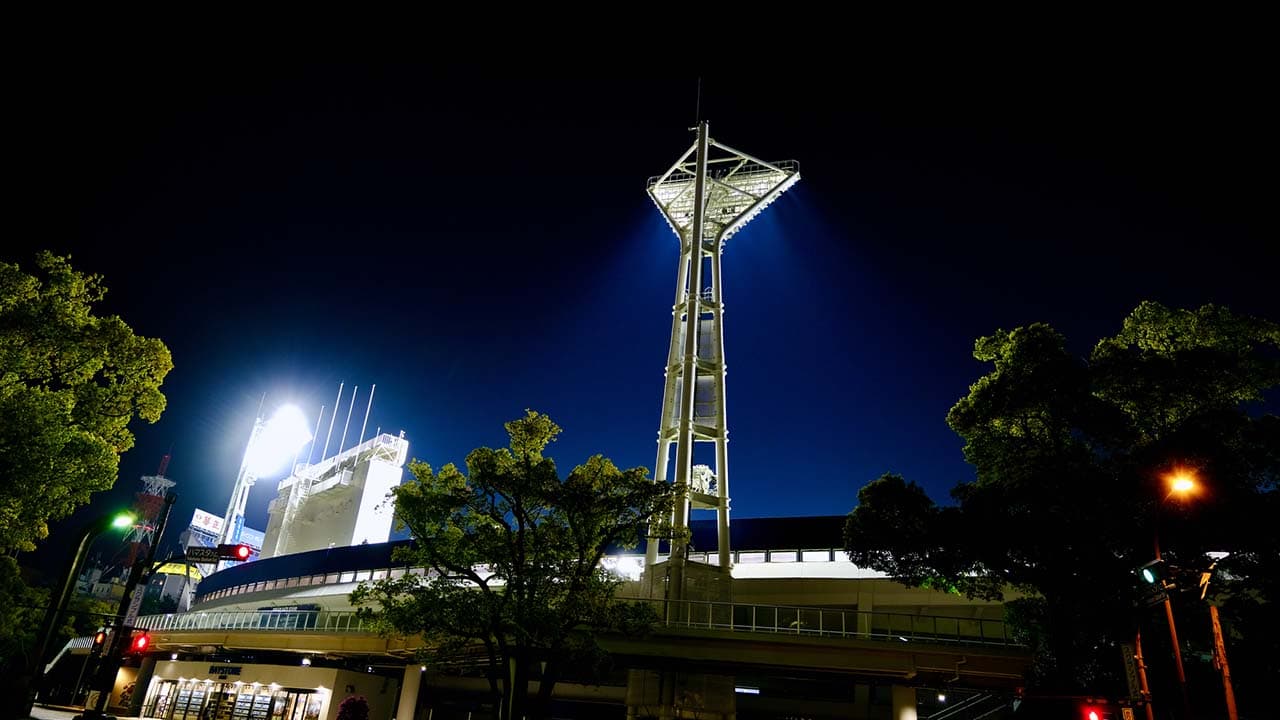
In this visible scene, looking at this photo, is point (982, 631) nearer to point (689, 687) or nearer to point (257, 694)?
point (689, 687)

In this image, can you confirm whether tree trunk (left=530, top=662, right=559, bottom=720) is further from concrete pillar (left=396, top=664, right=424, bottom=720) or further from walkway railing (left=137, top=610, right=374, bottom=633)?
concrete pillar (left=396, top=664, right=424, bottom=720)

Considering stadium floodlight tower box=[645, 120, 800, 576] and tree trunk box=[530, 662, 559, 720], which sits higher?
stadium floodlight tower box=[645, 120, 800, 576]

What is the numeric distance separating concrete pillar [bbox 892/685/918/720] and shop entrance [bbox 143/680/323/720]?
87.6ft

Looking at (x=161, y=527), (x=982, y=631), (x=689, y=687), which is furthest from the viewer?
(x=689, y=687)

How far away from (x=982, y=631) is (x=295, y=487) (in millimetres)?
74432

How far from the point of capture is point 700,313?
42.2 metres

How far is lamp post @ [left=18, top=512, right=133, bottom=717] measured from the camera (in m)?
14.0

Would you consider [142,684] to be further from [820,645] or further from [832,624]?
[820,645]

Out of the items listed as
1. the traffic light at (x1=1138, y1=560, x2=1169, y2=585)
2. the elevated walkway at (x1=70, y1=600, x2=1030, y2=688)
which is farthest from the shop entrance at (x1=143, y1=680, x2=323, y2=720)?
the traffic light at (x1=1138, y1=560, x2=1169, y2=585)

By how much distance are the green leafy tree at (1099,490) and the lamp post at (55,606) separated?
2104 centimetres

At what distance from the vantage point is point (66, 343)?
18.8 metres

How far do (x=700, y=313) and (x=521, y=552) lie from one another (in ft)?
70.6

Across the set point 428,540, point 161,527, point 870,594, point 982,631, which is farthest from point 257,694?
point 982,631

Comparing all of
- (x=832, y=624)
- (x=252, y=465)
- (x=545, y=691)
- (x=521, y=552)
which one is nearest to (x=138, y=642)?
(x=521, y=552)
